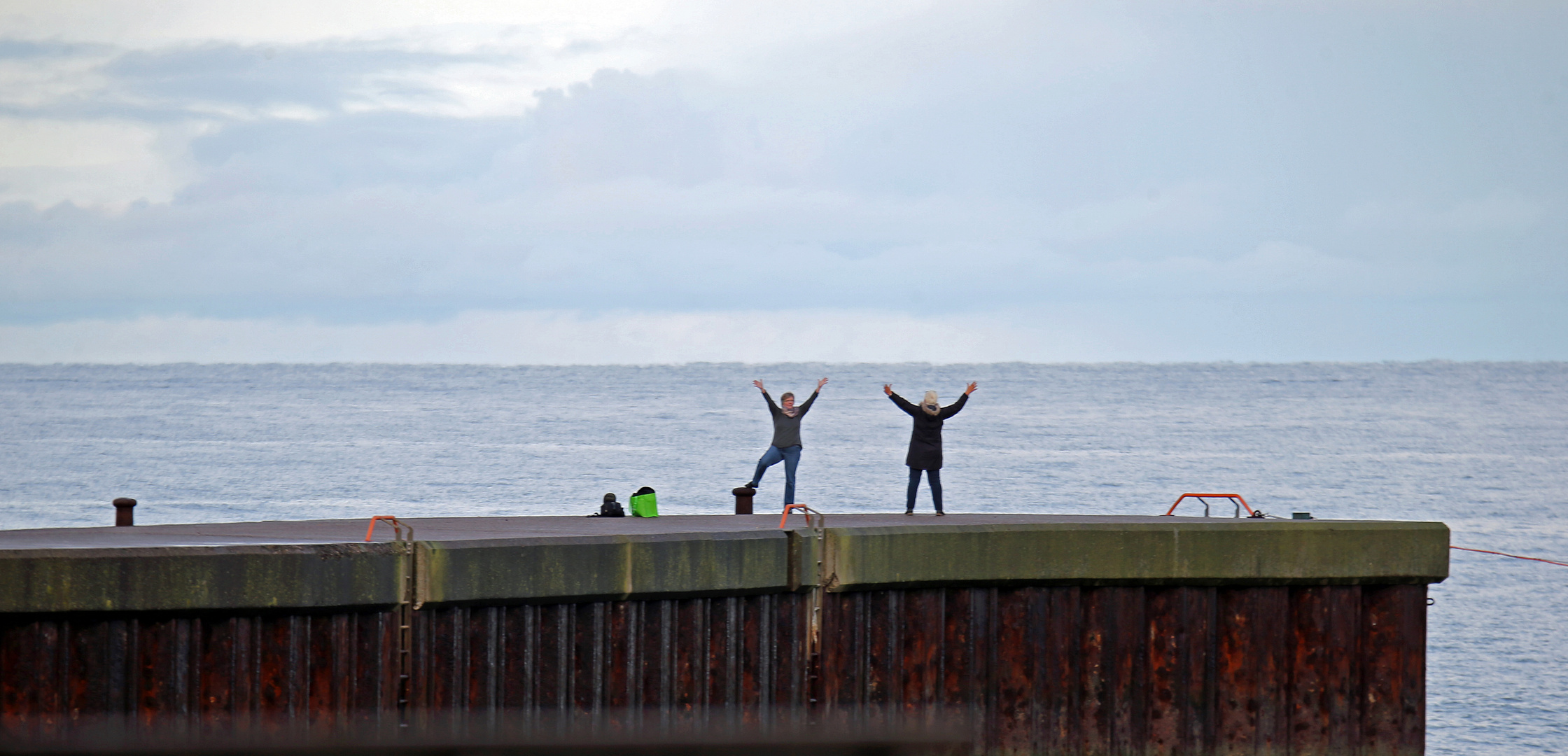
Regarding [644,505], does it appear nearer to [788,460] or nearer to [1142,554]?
[788,460]

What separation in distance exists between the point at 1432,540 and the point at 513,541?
24.0ft

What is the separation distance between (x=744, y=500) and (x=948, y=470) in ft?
203

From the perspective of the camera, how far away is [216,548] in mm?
9977

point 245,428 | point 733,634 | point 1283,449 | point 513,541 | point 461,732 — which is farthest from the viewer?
point 245,428

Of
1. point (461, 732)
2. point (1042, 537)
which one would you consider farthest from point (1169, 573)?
point (461, 732)

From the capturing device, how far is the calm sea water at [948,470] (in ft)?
119

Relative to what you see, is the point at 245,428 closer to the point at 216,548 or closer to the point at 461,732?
the point at 216,548

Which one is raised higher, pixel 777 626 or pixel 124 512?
pixel 124 512

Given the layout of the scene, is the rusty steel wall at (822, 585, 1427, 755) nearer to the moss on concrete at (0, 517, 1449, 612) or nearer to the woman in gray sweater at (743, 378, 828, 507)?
the moss on concrete at (0, 517, 1449, 612)

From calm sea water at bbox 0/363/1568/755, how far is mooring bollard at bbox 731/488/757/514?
15.2 metres

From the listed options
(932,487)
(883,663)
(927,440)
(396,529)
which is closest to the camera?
(396,529)

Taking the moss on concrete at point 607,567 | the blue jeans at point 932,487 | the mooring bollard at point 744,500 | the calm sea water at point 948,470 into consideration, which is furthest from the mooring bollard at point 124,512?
the calm sea water at point 948,470

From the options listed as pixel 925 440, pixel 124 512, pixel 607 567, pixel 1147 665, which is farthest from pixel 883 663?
pixel 124 512

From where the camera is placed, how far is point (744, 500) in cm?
1572
